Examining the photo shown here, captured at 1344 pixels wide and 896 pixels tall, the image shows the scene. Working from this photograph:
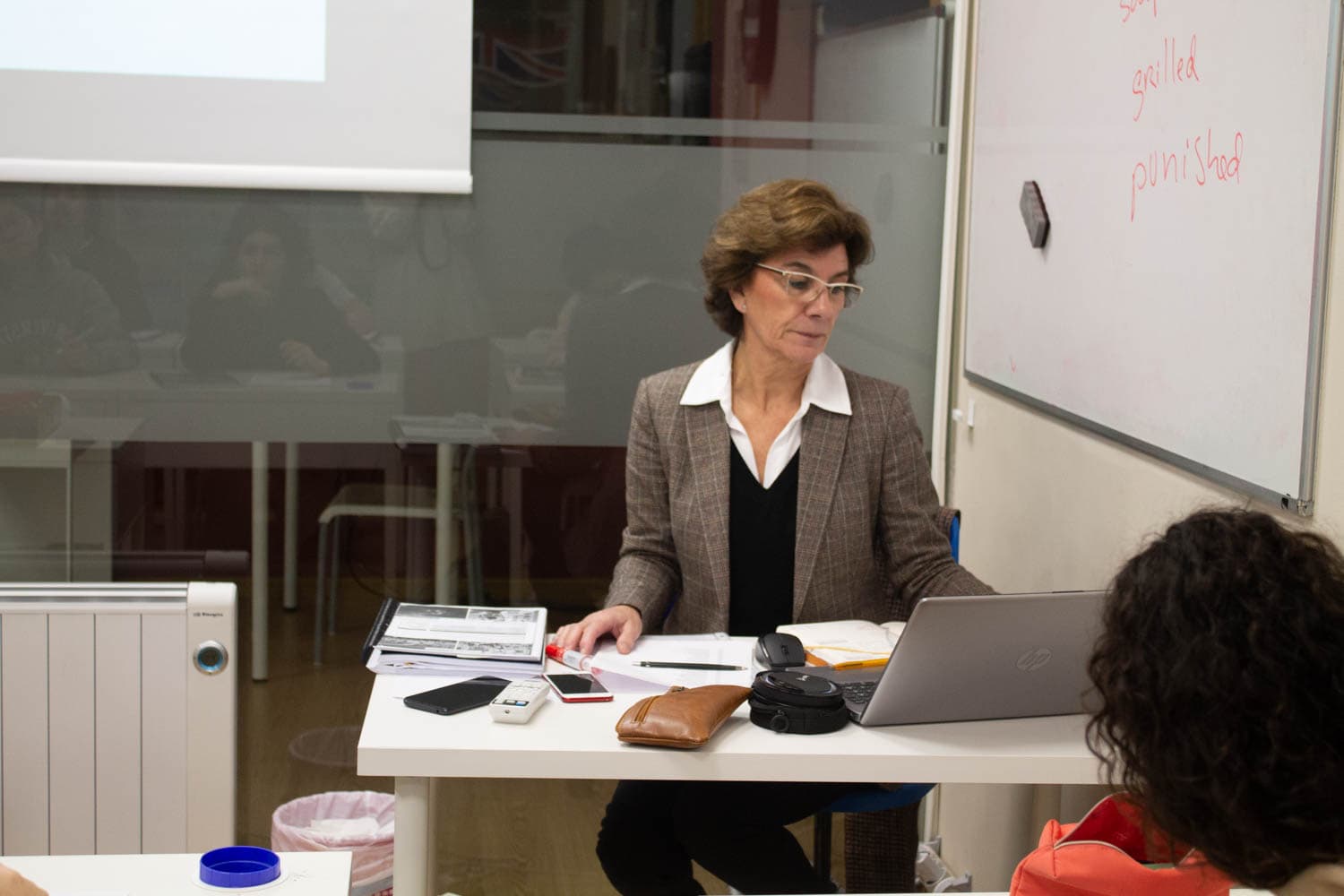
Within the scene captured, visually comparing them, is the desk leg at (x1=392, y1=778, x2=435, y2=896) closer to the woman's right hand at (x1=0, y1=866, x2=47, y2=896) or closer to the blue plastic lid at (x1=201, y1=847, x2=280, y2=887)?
the blue plastic lid at (x1=201, y1=847, x2=280, y2=887)

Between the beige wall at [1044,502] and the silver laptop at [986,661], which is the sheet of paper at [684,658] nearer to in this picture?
the silver laptop at [986,661]

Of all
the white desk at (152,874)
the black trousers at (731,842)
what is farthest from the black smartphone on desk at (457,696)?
the black trousers at (731,842)

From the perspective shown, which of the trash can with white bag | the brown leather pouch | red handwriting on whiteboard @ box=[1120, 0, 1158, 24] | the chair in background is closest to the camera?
the brown leather pouch

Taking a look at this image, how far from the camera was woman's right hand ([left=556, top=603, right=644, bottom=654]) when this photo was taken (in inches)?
81.7

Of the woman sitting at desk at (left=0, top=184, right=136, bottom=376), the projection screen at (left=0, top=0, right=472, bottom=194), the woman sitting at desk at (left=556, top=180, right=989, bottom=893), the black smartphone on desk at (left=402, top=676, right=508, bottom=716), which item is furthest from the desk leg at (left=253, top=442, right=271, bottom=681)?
the black smartphone on desk at (left=402, top=676, right=508, bottom=716)

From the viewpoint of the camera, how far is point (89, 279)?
120 inches

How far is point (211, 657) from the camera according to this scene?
2.33 meters

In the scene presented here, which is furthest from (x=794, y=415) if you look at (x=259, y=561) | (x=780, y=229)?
(x=259, y=561)

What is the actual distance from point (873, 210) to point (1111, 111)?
3.31ft

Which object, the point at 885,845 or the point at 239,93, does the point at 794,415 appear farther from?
the point at 239,93

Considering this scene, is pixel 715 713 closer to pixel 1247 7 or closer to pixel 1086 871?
pixel 1086 871

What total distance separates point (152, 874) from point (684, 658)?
0.87 meters

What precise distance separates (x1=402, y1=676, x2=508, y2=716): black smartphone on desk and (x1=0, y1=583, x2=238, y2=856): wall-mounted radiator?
625 millimetres

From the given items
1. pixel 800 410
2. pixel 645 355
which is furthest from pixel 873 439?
pixel 645 355
